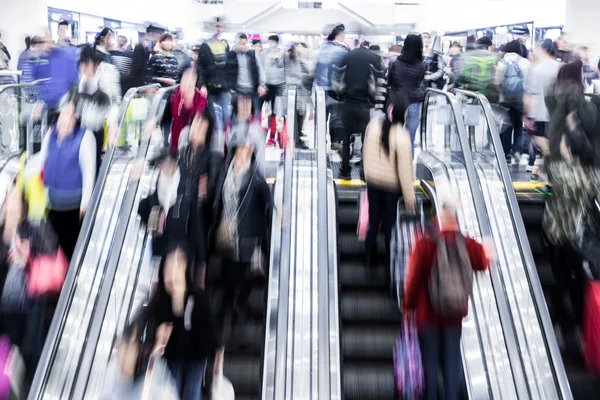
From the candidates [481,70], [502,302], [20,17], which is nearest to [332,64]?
[481,70]

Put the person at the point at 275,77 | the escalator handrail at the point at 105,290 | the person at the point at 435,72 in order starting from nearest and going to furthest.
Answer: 1. the escalator handrail at the point at 105,290
2. the person at the point at 275,77
3. the person at the point at 435,72

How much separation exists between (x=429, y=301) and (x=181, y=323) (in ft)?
4.93

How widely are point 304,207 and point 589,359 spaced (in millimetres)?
2834

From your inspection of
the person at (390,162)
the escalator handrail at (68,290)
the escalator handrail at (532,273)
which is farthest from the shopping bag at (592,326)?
the escalator handrail at (68,290)

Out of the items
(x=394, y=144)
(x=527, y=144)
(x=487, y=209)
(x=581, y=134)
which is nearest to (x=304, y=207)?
(x=394, y=144)

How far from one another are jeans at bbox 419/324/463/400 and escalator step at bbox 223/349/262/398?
137 cm

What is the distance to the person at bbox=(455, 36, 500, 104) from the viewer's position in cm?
841

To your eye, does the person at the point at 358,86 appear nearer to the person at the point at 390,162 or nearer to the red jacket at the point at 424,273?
the person at the point at 390,162

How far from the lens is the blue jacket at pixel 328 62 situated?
8523mm

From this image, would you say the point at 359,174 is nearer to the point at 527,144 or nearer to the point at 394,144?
the point at 527,144

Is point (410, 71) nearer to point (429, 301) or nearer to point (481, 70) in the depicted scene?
point (481, 70)

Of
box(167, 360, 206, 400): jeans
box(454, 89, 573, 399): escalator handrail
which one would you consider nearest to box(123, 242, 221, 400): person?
box(167, 360, 206, 400): jeans

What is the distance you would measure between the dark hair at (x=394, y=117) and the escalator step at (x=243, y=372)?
199cm

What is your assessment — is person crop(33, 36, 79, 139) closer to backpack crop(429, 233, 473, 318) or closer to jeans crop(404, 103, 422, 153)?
jeans crop(404, 103, 422, 153)
